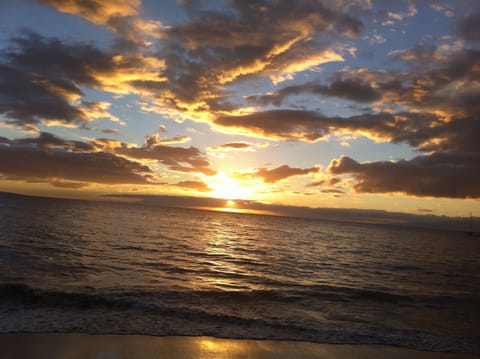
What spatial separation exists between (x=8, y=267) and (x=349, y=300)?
23383mm

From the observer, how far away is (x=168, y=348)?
34.1 ft

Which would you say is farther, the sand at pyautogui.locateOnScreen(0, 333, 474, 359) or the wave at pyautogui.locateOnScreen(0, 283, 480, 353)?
the wave at pyautogui.locateOnScreen(0, 283, 480, 353)

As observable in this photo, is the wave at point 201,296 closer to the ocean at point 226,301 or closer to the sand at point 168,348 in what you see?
the ocean at point 226,301

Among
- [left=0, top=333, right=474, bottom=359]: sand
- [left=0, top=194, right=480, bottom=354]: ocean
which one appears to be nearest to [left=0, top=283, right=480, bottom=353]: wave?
[left=0, top=194, right=480, bottom=354]: ocean

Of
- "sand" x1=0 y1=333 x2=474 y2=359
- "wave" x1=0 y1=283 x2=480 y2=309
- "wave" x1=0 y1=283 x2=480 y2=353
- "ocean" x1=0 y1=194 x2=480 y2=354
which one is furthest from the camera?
"wave" x1=0 y1=283 x2=480 y2=309

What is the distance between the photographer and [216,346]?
1087 centimetres

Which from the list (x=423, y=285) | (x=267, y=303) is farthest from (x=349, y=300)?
(x=423, y=285)

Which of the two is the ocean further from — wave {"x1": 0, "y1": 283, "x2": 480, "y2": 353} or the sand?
the sand

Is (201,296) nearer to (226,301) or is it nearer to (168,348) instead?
(226,301)

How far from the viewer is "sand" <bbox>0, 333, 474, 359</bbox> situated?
9.50 metres

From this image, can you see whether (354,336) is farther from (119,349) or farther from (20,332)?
(20,332)

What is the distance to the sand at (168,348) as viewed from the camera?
374 inches

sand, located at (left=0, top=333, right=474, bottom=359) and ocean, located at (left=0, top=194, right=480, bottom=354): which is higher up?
sand, located at (left=0, top=333, right=474, bottom=359)

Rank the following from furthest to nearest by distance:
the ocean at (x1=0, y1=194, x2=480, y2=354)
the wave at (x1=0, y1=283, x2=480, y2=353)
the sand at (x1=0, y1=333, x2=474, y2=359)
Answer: the ocean at (x1=0, y1=194, x2=480, y2=354), the wave at (x1=0, y1=283, x2=480, y2=353), the sand at (x1=0, y1=333, x2=474, y2=359)
